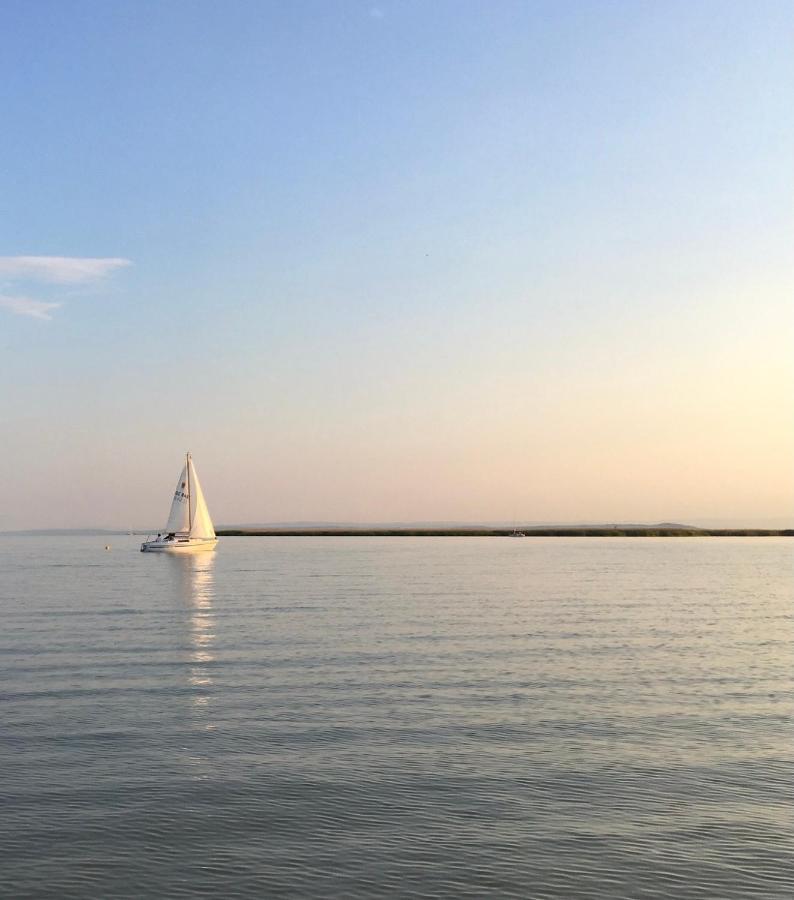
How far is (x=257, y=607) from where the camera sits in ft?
209

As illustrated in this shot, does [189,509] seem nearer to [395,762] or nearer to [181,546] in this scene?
[181,546]

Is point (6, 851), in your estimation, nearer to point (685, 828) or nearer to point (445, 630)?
point (685, 828)

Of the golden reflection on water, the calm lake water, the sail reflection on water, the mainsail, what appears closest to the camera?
the calm lake water

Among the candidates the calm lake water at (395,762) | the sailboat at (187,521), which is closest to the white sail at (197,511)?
the sailboat at (187,521)

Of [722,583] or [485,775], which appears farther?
[722,583]

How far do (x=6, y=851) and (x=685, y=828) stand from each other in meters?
12.8

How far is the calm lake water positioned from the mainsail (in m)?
107

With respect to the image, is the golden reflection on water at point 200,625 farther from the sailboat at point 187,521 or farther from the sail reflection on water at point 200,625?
the sailboat at point 187,521

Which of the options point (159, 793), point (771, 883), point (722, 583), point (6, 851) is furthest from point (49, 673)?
point (722, 583)

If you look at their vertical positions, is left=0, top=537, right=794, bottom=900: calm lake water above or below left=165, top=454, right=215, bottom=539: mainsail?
below

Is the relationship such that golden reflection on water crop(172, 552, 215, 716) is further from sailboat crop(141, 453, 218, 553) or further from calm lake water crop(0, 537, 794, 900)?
sailboat crop(141, 453, 218, 553)

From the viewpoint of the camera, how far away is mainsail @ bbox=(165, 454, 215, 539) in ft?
509

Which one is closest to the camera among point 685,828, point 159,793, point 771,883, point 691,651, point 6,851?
point 771,883

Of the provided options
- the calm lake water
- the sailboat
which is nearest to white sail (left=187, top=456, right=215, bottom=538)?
the sailboat
